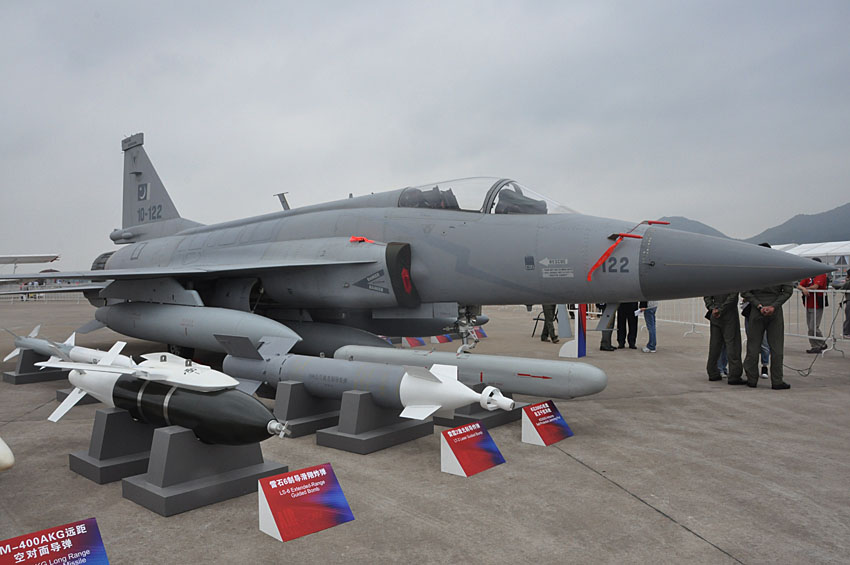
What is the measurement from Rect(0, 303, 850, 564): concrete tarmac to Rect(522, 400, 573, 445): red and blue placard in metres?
0.11

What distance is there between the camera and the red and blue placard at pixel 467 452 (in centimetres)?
407

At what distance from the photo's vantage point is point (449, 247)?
276 inches

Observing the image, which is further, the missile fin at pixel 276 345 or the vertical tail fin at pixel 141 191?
the vertical tail fin at pixel 141 191

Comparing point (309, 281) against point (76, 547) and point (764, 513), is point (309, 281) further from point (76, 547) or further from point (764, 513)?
point (764, 513)

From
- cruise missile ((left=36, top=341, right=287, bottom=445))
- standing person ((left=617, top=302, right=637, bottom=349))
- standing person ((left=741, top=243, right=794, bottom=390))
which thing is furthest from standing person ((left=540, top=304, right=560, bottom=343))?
cruise missile ((left=36, top=341, right=287, bottom=445))

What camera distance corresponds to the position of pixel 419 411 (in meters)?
4.42

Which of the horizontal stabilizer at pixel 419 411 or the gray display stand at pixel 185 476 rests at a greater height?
the horizontal stabilizer at pixel 419 411

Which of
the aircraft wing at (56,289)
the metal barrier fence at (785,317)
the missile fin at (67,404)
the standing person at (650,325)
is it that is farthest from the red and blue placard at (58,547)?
the metal barrier fence at (785,317)

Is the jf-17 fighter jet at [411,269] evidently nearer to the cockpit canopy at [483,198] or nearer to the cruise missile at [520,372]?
the cockpit canopy at [483,198]

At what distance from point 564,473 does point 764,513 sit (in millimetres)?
1284

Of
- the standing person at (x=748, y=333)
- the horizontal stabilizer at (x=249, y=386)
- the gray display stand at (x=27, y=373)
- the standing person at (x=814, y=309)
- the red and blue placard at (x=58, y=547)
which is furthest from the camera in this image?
the standing person at (x=814, y=309)

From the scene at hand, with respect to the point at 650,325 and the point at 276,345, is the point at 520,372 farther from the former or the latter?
the point at 650,325

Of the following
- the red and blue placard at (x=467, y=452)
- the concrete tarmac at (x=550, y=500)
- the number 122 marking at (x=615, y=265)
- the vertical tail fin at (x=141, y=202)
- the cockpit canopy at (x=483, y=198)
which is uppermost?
the vertical tail fin at (x=141, y=202)

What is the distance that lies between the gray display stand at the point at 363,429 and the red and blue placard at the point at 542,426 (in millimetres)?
1029
